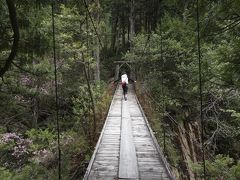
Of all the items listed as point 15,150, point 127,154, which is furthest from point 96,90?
point 127,154

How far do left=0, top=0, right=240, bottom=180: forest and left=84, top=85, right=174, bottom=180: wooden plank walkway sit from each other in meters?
0.35

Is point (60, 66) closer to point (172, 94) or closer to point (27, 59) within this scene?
point (172, 94)

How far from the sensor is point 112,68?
28703 mm

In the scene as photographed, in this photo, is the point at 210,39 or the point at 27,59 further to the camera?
the point at 27,59

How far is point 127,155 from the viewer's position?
19.6ft

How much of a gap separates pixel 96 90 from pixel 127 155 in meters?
8.23

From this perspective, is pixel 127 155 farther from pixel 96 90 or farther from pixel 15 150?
pixel 96 90

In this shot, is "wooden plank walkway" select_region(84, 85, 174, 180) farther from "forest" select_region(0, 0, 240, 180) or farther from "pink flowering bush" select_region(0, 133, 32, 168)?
"pink flowering bush" select_region(0, 133, 32, 168)

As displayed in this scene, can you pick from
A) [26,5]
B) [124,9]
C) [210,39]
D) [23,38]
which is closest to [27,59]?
[23,38]

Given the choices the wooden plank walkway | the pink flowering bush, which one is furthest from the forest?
the wooden plank walkway

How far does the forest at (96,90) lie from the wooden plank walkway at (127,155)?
13.7 inches

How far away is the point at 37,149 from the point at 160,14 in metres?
9.04

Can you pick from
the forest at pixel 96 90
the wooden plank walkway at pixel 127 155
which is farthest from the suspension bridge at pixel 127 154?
the forest at pixel 96 90

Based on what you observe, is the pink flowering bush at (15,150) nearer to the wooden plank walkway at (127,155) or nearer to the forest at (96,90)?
the forest at (96,90)
